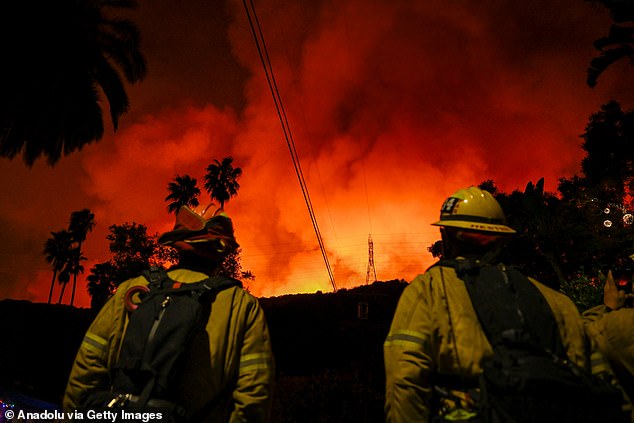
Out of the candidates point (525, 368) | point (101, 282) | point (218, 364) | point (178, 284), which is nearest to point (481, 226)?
point (525, 368)

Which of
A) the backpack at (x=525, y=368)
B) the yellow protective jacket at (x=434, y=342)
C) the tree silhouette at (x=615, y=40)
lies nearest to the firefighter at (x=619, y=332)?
the yellow protective jacket at (x=434, y=342)

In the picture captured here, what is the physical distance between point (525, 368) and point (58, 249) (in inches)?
2539

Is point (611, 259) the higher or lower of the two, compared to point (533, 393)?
higher

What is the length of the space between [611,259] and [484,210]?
2300 cm

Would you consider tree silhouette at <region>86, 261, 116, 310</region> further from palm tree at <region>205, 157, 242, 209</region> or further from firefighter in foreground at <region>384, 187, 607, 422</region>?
firefighter in foreground at <region>384, 187, 607, 422</region>

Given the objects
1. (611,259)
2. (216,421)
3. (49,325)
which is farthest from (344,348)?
(216,421)

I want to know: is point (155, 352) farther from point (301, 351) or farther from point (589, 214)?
point (589, 214)

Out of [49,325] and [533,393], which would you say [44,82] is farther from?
[533,393]

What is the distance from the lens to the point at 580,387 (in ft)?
6.02

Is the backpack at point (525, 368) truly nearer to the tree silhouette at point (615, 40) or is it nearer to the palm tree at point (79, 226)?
the tree silhouette at point (615, 40)

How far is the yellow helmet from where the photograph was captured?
2635mm

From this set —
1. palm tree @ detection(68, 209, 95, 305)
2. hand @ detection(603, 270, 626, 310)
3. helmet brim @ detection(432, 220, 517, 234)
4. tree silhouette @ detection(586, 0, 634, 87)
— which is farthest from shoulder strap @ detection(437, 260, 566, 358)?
palm tree @ detection(68, 209, 95, 305)

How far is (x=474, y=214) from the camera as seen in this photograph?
8.80ft

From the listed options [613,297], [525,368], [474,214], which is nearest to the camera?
[525,368]
